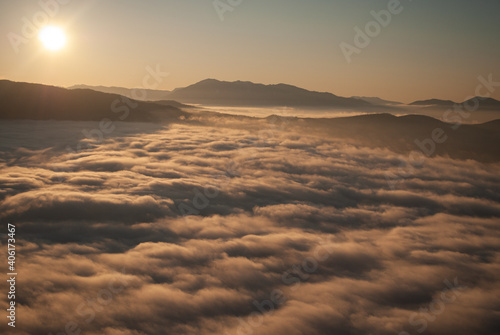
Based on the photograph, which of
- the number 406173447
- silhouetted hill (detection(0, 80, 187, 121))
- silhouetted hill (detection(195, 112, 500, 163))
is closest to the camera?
the number 406173447

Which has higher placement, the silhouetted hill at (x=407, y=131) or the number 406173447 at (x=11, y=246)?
the silhouetted hill at (x=407, y=131)

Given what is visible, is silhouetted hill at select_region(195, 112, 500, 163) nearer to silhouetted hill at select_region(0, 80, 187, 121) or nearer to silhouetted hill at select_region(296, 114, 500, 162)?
silhouetted hill at select_region(296, 114, 500, 162)

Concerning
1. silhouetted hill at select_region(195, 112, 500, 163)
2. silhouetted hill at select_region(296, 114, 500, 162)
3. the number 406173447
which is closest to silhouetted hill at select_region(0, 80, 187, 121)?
silhouetted hill at select_region(195, 112, 500, 163)

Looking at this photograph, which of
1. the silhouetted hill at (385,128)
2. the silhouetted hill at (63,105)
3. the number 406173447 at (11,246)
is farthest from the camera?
the silhouetted hill at (385,128)

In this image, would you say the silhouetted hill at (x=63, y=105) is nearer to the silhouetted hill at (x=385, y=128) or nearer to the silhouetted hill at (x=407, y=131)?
the silhouetted hill at (x=385, y=128)

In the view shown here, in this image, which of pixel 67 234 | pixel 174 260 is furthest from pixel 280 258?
pixel 67 234

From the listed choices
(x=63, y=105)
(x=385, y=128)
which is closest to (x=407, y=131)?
(x=385, y=128)

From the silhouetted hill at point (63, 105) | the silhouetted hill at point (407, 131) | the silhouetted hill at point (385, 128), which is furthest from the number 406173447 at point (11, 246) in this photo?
the silhouetted hill at point (63, 105)

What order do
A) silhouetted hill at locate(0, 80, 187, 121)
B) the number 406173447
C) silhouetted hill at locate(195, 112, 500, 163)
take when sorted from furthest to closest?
silhouetted hill at locate(195, 112, 500, 163) < silhouetted hill at locate(0, 80, 187, 121) < the number 406173447
